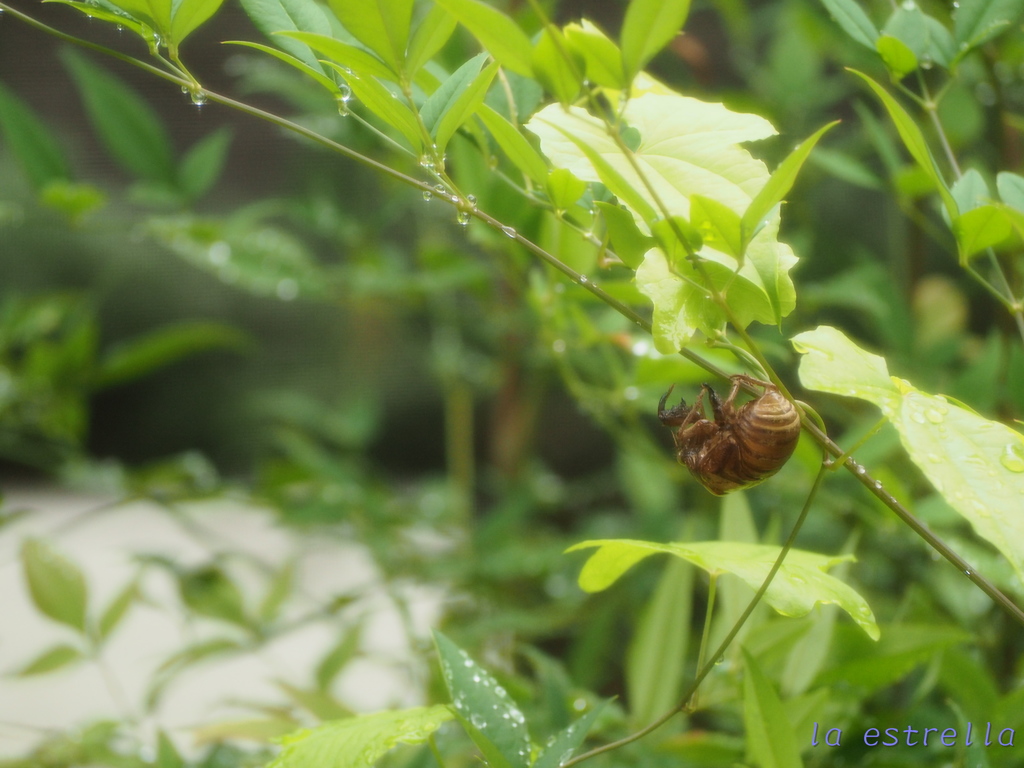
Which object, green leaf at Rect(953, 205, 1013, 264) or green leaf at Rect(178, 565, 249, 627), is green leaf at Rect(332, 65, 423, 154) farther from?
green leaf at Rect(178, 565, 249, 627)

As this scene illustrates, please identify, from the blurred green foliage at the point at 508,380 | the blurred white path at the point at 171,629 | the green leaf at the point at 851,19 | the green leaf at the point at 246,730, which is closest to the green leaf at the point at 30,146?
the blurred green foliage at the point at 508,380

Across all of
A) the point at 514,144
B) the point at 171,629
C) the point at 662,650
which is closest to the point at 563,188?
the point at 514,144

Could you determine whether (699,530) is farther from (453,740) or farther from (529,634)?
(453,740)

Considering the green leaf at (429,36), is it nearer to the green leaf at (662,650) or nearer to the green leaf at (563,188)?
the green leaf at (563,188)

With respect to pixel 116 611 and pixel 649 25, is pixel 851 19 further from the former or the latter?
pixel 116 611

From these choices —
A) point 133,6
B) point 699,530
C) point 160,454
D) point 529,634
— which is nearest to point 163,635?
point 160,454

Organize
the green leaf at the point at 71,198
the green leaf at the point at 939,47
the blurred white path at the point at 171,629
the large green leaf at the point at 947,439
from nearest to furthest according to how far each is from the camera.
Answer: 1. the large green leaf at the point at 947,439
2. the green leaf at the point at 939,47
3. the green leaf at the point at 71,198
4. the blurred white path at the point at 171,629

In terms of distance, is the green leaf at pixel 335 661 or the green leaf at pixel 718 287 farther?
the green leaf at pixel 335 661
